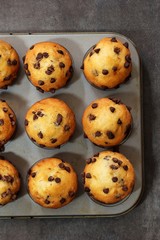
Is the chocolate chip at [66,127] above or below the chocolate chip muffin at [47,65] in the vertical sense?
below

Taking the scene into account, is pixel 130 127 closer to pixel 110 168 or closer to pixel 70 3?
pixel 110 168

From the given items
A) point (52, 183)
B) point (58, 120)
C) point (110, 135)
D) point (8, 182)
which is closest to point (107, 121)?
point (110, 135)

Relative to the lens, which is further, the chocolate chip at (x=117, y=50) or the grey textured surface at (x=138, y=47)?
the grey textured surface at (x=138, y=47)

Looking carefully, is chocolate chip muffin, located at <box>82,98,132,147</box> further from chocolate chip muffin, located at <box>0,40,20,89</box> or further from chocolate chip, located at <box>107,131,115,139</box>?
chocolate chip muffin, located at <box>0,40,20,89</box>

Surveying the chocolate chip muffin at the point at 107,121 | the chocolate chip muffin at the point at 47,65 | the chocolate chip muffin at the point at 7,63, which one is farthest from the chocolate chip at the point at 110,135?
the chocolate chip muffin at the point at 7,63

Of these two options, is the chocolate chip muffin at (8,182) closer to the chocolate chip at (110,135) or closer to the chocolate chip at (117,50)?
the chocolate chip at (110,135)

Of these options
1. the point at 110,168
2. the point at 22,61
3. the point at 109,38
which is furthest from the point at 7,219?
the point at 109,38

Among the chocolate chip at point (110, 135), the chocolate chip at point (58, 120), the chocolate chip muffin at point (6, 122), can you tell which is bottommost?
the chocolate chip muffin at point (6, 122)
